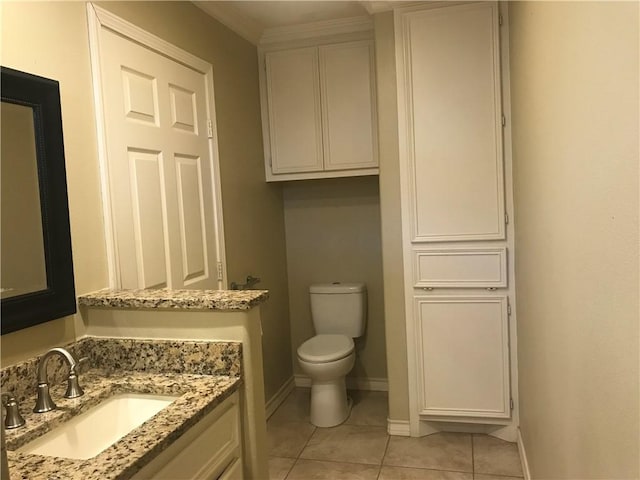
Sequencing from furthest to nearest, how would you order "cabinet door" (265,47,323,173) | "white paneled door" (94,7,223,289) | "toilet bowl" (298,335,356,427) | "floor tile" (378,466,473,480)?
"cabinet door" (265,47,323,173) < "toilet bowl" (298,335,356,427) < "floor tile" (378,466,473,480) < "white paneled door" (94,7,223,289)

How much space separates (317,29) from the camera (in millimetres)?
3066

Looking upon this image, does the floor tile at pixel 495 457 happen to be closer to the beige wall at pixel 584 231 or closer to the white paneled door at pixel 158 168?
the beige wall at pixel 584 231

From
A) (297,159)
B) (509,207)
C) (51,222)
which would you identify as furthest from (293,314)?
(51,222)

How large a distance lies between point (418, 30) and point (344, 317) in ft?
6.05

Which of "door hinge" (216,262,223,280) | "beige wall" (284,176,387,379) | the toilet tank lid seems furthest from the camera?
"beige wall" (284,176,387,379)

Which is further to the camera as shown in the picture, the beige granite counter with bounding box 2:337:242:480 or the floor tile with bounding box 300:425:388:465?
the floor tile with bounding box 300:425:388:465

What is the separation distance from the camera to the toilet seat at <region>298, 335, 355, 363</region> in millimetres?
2920

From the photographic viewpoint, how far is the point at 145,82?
2.06 meters

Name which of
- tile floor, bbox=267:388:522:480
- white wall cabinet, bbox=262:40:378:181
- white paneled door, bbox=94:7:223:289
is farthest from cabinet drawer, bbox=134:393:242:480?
white wall cabinet, bbox=262:40:378:181

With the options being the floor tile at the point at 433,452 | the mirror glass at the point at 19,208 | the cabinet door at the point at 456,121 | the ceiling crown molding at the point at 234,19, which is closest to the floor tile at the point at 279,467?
the floor tile at the point at 433,452

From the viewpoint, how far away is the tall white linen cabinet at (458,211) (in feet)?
8.23

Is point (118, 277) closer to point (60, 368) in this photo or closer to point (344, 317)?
point (60, 368)

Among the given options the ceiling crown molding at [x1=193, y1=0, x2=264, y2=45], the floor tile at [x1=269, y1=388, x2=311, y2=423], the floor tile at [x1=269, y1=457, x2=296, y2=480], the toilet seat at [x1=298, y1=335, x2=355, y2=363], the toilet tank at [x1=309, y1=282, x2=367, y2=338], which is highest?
the ceiling crown molding at [x1=193, y1=0, x2=264, y2=45]

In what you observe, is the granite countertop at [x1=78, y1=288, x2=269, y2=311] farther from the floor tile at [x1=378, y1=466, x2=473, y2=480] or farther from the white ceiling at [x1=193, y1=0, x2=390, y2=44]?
the white ceiling at [x1=193, y1=0, x2=390, y2=44]
